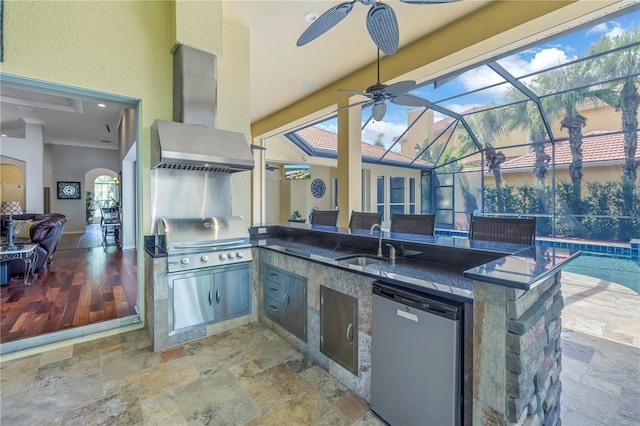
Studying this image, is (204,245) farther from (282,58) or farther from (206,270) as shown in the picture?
(282,58)

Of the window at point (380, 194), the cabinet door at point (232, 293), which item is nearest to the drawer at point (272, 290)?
the cabinet door at point (232, 293)

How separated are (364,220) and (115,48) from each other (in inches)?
132

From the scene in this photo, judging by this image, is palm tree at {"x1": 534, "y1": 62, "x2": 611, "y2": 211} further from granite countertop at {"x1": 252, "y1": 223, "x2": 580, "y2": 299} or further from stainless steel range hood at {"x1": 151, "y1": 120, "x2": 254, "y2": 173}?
stainless steel range hood at {"x1": 151, "y1": 120, "x2": 254, "y2": 173}

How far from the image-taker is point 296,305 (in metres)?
2.58

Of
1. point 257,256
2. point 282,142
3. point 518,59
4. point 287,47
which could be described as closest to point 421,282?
point 257,256

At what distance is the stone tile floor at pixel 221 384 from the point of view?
1787mm

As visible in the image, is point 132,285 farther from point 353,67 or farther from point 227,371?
point 353,67

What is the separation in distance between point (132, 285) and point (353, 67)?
488 centimetres

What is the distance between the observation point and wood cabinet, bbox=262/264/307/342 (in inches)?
98.4

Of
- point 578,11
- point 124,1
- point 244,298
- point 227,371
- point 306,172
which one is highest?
point 124,1

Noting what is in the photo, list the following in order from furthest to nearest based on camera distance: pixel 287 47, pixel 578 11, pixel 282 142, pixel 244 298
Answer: pixel 282 142
pixel 287 47
pixel 244 298
pixel 578 11

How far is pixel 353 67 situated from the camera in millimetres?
4609

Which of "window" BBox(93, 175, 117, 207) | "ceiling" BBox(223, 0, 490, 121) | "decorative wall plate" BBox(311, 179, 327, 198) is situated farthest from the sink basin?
"window" BBox(93, 175, 117, 207)

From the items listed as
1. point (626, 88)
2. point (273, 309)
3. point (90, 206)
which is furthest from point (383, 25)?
point (90, 206)
